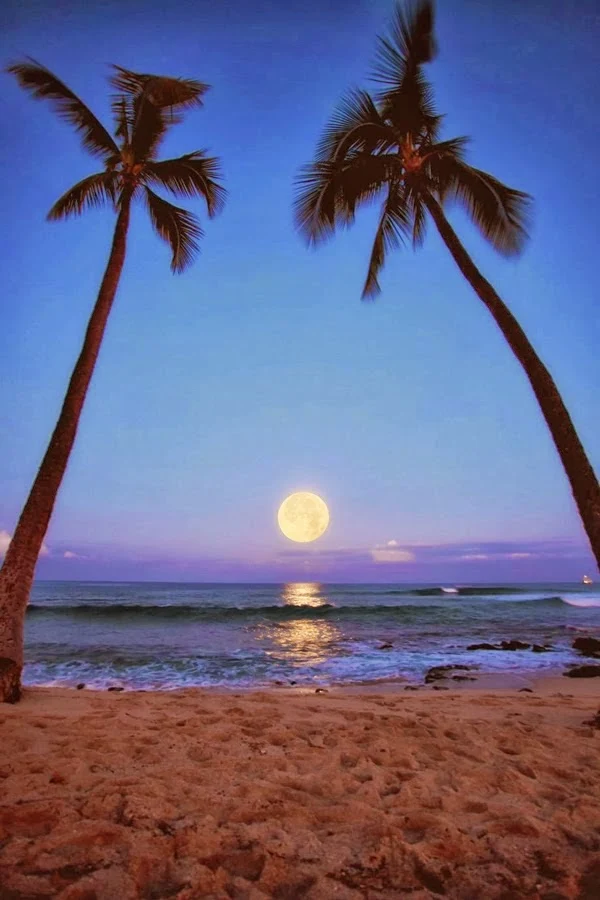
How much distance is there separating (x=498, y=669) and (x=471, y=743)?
8196 millimetres

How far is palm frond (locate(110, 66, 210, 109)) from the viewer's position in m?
9.73

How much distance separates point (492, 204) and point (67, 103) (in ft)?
27.6

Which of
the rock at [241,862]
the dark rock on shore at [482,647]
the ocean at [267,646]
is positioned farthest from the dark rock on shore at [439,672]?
the rock at [241,862]

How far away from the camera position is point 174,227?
10945mm

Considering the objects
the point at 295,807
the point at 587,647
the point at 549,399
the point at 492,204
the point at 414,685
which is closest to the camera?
the point at 295,807

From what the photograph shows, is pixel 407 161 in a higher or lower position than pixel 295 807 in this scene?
higher

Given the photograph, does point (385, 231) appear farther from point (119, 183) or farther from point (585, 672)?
point (585, 672)

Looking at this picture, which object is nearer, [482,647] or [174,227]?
[174,227]

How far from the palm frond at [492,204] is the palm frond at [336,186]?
115 cm

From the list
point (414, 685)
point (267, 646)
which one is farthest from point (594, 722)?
point (267, 646)

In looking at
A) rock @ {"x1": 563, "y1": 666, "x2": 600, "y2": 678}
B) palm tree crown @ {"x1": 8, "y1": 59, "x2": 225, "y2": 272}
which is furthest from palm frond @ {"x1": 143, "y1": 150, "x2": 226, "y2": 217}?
rock @ {"x1": 563, "y1": 666, "x2": 600, "y2": 678}

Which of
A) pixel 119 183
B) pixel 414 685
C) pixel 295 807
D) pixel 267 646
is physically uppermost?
pixel 119 183

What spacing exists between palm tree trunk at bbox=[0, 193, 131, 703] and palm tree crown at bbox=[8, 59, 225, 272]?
2740 millimetres

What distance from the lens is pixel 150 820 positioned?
3057mm
